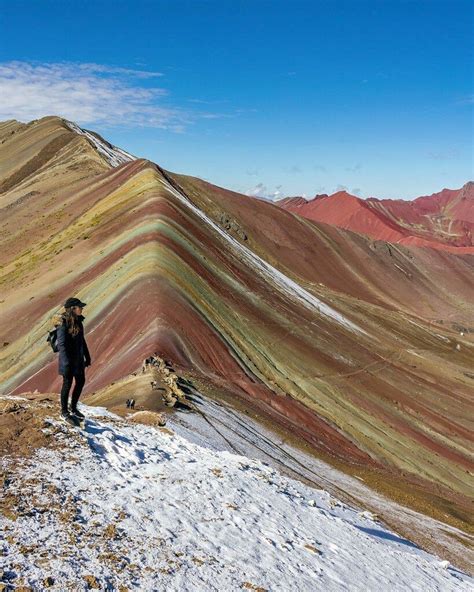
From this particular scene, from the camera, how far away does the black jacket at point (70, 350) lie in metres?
11.0

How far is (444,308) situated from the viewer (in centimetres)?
8506

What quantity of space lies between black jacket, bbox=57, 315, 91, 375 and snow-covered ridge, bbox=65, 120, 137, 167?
235ft

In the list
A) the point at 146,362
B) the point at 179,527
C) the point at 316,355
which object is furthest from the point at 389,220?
the point at 179,527

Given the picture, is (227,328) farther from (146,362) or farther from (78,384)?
(78,384)

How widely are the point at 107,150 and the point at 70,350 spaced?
8124 centimetres

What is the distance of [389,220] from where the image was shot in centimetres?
16075

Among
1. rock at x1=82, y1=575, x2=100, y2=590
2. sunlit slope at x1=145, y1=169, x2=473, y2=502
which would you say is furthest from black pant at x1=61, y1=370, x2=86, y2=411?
sunlit slope at x1=145, y1=169, x2=473, y2=502

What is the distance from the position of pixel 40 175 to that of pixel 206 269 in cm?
4914

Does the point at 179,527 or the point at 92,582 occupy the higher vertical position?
the point at 92,582

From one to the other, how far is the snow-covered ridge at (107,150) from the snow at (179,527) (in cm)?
7178

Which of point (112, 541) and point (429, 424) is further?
point (429, 424)

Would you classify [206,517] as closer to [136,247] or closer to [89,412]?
[89,412]

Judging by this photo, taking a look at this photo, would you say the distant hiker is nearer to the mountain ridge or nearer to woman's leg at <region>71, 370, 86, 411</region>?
the mountain ridge

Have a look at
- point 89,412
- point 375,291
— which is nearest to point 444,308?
point 375,291
